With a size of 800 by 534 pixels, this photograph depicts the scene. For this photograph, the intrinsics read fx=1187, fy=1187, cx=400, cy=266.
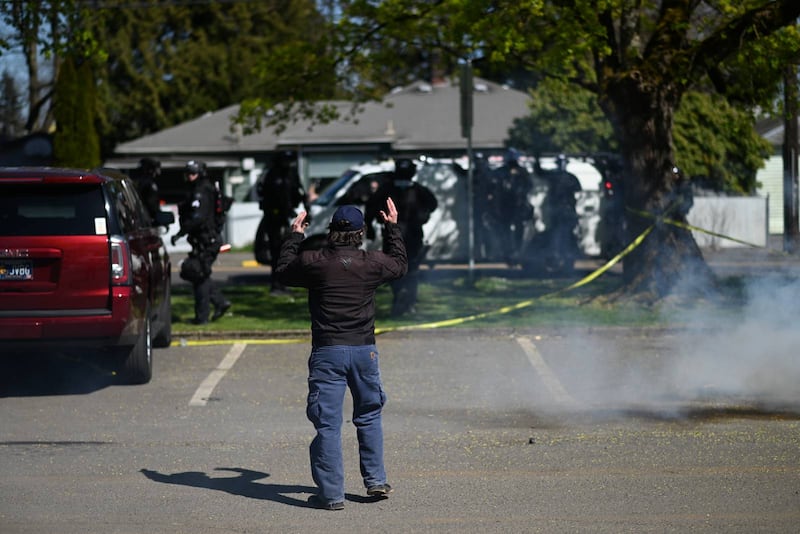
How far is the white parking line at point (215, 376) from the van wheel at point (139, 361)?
0.52m

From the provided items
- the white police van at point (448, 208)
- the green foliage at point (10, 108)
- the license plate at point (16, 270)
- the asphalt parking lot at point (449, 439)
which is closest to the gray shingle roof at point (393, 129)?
the green foliage at point (10, 108)

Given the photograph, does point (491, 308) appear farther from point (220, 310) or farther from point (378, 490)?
point (378, 490)

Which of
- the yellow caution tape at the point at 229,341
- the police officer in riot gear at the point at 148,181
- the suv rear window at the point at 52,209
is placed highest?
the police officer in riot gear at the point at 148,181

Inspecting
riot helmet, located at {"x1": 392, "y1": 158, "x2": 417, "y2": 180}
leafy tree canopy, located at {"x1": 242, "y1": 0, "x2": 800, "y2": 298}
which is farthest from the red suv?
leafy tree canopy, located at {"x1": 242, "y1": 0, "x2": 800, "y2": 298}

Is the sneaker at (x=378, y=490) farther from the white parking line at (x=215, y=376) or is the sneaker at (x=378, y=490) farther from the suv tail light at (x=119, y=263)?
the suv tail light at (x=119, y=263)

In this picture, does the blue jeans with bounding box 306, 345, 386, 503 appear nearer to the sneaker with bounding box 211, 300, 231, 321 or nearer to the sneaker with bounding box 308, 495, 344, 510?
the sneaker with bounding box 308, 495, 344, 510

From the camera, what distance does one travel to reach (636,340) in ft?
42.7

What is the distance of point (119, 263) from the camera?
9883 mm

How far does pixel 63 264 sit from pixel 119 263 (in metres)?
0.45

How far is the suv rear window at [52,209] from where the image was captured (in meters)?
9.80

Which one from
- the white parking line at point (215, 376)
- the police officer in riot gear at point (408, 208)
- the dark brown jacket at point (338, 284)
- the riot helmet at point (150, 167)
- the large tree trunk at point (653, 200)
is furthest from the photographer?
the riot helmet at point (150, 167)

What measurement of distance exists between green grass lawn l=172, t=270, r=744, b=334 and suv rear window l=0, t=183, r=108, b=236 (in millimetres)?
3953

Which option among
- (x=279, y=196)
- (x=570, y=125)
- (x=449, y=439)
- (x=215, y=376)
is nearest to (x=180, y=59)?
(x=570, y=125)

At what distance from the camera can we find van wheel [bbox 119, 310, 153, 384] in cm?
1047
